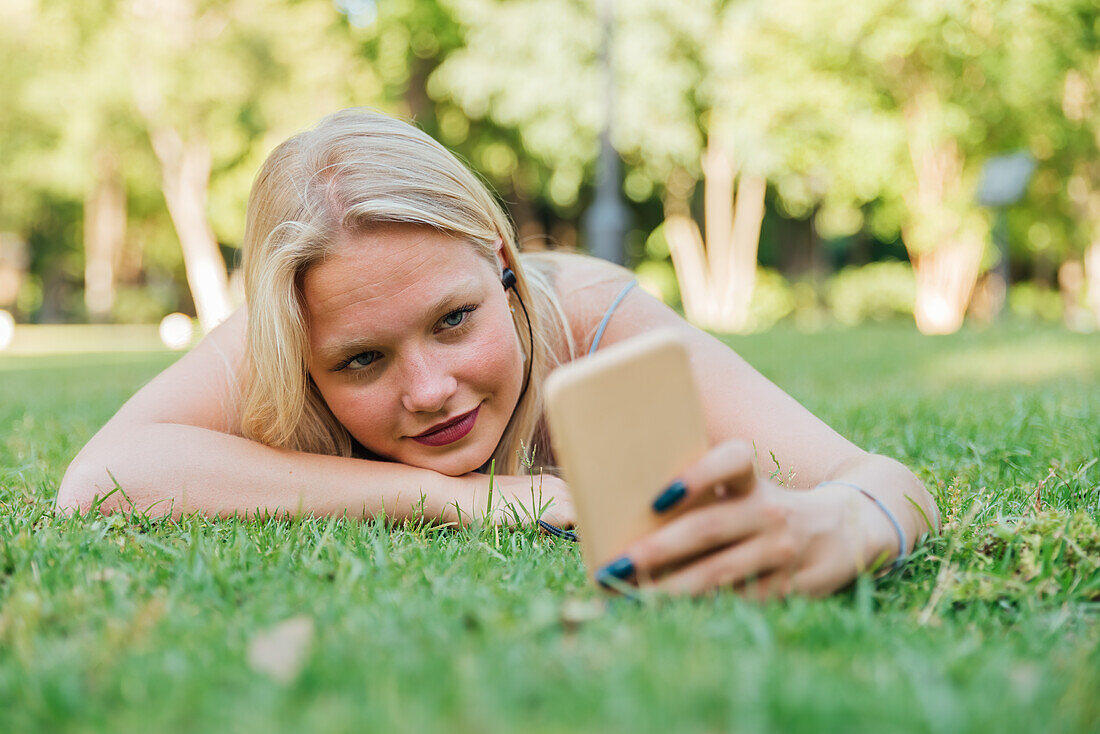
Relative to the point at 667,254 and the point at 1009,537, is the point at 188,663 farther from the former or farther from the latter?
the point at 667,254

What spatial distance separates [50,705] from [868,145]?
19600mm

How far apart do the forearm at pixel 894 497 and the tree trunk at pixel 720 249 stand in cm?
1999

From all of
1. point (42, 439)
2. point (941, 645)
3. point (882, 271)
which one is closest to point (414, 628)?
point (941, 645)

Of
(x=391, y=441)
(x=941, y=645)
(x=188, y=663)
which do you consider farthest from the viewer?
(x=391, y=441)

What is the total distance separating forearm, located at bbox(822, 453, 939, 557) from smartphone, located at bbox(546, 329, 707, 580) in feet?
1.64

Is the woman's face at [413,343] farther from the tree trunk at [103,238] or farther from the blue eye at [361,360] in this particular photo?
the tree trunk at [103,238]

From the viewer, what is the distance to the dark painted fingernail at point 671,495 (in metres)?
1.52

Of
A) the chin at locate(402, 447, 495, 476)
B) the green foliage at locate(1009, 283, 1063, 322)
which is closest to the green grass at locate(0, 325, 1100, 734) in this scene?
the chin at locate(402, 447, 495, 476)

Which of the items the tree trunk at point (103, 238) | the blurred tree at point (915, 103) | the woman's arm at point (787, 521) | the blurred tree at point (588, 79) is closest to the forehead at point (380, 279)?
the woman's arm at point (787, 521)

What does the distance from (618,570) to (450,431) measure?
1.08 meters

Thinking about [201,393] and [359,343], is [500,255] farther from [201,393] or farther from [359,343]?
[201,393]

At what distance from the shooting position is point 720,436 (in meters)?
2.65

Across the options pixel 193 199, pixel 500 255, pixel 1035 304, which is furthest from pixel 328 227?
pixel 1035 304

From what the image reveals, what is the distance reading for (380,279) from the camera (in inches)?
92.5
